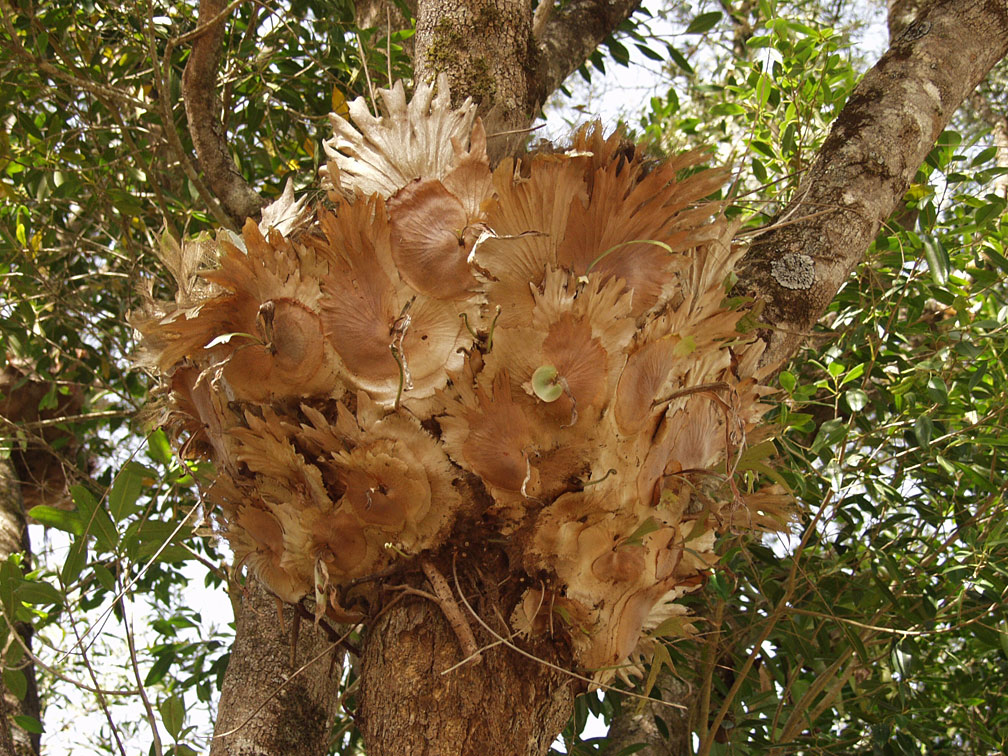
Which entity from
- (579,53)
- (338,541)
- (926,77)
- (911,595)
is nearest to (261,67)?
(579,53)

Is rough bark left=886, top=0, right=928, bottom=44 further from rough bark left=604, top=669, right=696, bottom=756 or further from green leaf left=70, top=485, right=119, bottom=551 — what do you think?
green leaf left=70, top=485, right=119, bottom=551

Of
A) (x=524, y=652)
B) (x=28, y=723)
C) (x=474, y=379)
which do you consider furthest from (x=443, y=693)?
(x=28, y=723)

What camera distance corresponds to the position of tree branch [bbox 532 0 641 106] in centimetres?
198

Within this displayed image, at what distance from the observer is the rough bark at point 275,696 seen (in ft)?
4.45

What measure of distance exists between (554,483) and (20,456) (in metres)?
2.43

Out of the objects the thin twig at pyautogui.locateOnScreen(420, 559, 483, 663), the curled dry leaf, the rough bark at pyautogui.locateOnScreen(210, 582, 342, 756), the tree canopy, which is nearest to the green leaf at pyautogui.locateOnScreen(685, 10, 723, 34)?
the tree canopy

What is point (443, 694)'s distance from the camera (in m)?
0.92

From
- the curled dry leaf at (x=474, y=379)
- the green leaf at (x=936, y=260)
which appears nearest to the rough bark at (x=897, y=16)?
the green leaf at (x=936, y=260)

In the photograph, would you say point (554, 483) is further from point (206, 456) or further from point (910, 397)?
point (910, 397)

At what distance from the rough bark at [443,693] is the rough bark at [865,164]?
22.6 inches

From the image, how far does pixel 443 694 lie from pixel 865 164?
1.14 metres

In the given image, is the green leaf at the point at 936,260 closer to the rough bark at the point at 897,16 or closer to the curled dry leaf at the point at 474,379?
the curled dry leaf at the point at 474,379

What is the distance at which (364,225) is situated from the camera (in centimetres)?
93

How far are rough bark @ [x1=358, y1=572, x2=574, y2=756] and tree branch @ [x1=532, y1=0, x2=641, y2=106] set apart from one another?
1267 mm
